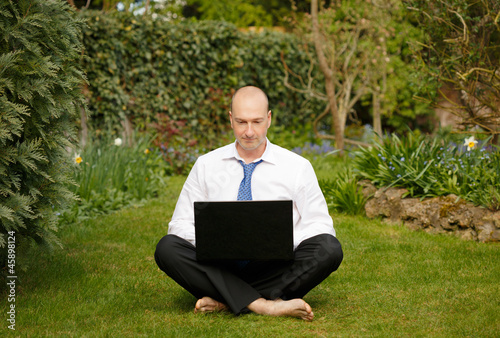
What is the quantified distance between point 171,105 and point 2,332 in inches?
253

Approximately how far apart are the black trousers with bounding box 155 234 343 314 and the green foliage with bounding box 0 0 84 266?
0.90 metres

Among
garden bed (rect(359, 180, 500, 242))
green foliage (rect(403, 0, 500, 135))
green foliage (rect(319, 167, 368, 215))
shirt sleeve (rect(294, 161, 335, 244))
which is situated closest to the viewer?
shirt sleeve (rect(294, 161, 335, 244))

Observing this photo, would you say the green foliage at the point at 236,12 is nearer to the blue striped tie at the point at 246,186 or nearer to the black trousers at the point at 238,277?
the blue striped tie at the point at 246,186

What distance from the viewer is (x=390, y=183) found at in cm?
581

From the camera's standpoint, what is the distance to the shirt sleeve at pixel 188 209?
340 centimetres

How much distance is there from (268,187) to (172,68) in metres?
6.11

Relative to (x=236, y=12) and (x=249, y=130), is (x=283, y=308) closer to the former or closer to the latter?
(x=249, y=130)

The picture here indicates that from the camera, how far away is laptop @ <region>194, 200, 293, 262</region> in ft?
9.70

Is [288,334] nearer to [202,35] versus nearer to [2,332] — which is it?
[2,332]

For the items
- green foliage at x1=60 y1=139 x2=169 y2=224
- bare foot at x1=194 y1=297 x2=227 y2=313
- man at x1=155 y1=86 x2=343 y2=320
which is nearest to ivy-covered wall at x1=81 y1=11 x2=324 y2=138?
green foliage at x1=60 y1=139 x2=169 y2=224

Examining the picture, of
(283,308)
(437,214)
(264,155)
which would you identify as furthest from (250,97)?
(437,214)

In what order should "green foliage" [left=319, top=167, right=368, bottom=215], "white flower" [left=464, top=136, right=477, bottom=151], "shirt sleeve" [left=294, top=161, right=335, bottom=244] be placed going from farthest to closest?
1. "green foliage" [left=319, top=167, right=368, bottom=215]
2. "white flower" [left=464, top=136, right=477, bottom=151]
3. "shirt sleeve" [left=294, top=161, right=335, bottom=244]

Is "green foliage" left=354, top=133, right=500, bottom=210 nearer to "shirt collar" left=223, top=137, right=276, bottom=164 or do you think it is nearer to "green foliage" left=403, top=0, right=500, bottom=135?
"green foliage" left=403, top=0, right=500, bottom=135

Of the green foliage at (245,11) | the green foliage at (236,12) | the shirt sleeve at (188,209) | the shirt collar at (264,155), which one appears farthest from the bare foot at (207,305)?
the green foliage at (236,12)
